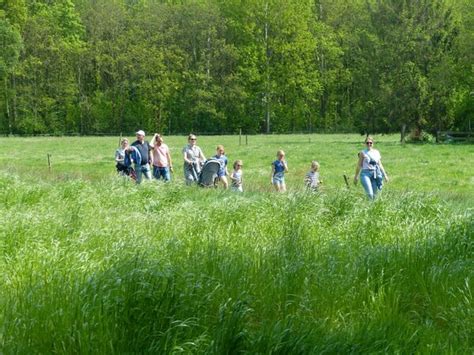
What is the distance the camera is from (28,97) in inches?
2505

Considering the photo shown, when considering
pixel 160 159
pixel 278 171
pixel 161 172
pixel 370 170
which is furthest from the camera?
pixel 161 172

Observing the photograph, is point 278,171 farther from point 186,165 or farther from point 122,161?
point 122,161

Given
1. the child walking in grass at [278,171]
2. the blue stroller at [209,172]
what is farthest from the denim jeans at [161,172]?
the child walking in grass at [278,171]

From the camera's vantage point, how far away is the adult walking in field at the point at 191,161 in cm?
1562

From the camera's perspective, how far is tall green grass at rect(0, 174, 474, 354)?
4566 millimetres

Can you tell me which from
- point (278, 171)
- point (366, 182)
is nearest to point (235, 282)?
point (366, 182)

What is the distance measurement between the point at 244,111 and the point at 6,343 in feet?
203

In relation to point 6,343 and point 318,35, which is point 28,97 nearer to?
point 318,35

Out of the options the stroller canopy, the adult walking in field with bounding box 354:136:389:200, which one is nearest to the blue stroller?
the stroller canopy

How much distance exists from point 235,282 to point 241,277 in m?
0.13

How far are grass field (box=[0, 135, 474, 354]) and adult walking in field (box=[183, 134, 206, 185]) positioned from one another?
18.6ft

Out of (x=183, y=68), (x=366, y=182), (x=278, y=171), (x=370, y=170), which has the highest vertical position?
(x=183, y=68)

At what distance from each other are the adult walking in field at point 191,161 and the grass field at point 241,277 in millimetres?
5665

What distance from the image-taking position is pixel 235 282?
562cm
